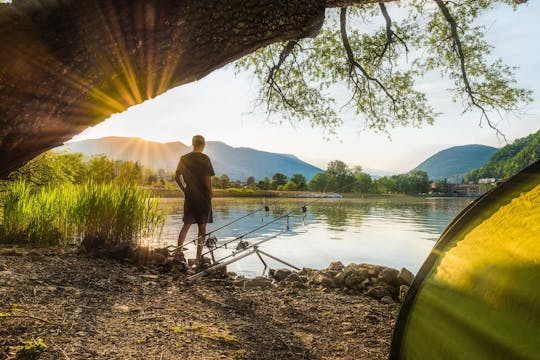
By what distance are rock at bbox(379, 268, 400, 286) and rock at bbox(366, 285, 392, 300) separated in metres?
0.29

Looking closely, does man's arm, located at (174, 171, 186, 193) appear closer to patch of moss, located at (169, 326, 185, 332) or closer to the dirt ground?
the dirt ground

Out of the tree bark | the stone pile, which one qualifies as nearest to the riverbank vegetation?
the stone pile

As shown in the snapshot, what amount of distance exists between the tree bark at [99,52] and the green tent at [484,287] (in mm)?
1773

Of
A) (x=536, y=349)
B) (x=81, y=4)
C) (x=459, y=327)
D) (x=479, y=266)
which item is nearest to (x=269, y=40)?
(x=81, y=4)

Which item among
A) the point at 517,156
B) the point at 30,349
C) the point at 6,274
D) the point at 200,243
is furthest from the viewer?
the point at 517,156

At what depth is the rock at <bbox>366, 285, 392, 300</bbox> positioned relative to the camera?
488 centimetres

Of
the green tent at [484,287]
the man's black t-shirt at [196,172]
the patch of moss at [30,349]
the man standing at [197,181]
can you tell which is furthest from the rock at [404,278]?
the patch of moss at [30,349]

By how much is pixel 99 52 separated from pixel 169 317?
2.33 m

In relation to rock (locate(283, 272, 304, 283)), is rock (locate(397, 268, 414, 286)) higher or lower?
higher

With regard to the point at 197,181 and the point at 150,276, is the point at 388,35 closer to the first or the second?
the point at 197,181

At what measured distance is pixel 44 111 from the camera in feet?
6.08

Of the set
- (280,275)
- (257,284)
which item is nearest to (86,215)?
(257,284)

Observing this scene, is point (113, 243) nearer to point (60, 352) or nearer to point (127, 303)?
point (127, 303)

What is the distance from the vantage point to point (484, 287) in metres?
1.53
